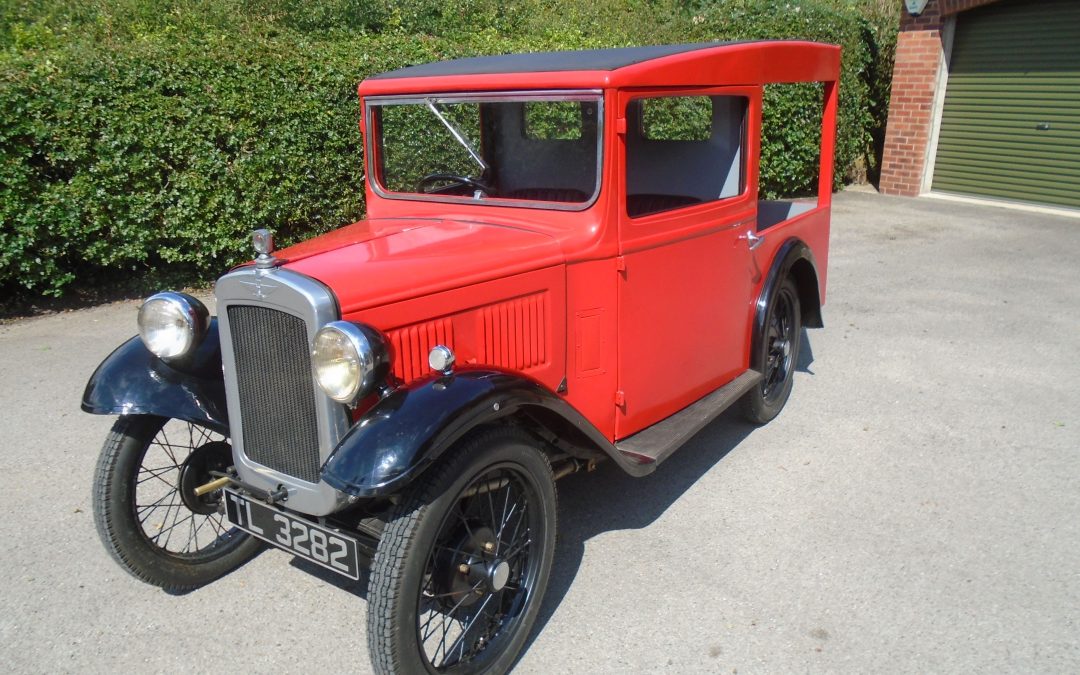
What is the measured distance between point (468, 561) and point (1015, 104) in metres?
10.2

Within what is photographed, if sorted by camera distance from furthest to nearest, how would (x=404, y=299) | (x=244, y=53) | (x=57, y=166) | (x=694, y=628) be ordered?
1. (x=244, y=53)
2. (x=57, y=166)
3. (x=694, y=628)
4. (x=404, y=299)

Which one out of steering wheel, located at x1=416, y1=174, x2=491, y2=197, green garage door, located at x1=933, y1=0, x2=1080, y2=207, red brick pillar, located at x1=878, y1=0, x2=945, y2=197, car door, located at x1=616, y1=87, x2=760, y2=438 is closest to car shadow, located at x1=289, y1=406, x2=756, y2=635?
car door, located at x1=616, y1=87, x2=760, y2=438

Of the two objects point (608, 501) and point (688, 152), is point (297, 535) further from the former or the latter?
point (688, 152)

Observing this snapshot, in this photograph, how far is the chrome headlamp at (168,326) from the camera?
2.62 metres

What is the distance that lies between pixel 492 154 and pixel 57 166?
3.90m

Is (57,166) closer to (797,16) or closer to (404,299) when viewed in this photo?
(404,299)

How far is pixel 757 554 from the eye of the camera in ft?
10.2

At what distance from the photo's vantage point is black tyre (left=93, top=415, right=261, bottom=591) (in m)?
2.67

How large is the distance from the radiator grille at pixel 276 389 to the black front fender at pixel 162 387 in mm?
242

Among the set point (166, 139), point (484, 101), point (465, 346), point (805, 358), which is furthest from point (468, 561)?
point (166, 139)

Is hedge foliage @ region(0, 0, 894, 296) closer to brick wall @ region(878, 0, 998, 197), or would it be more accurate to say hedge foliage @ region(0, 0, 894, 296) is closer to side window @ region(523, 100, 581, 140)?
side window @ region(523, 100, 581, 140)

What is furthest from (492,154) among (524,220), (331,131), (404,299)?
(331,131)

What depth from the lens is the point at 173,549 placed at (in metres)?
3.16

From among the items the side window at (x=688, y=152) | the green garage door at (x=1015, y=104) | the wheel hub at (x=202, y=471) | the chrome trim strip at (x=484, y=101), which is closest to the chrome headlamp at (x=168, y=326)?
the wheel hub at (x=202, y=471)
